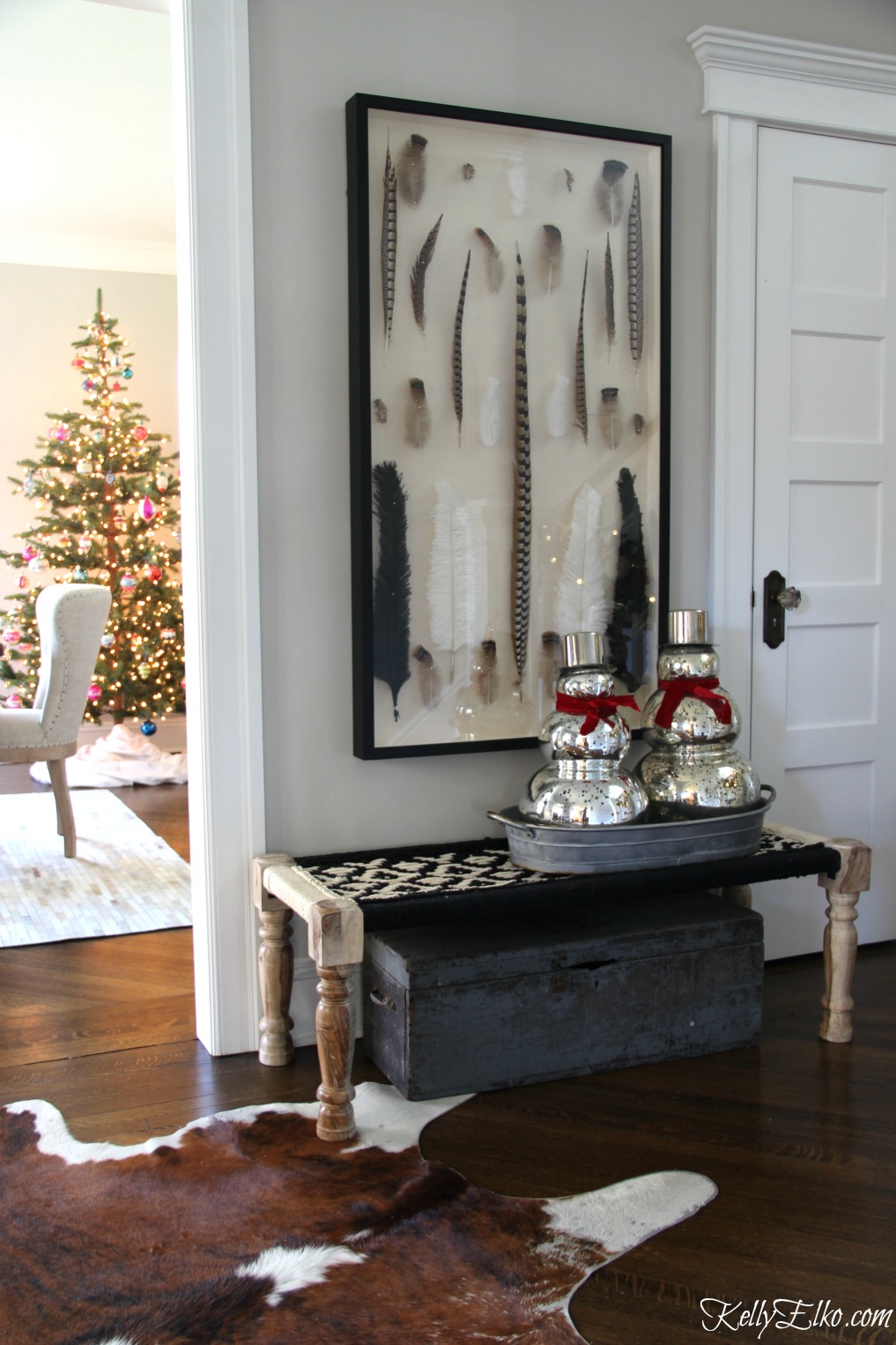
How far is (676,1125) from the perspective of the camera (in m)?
2.16

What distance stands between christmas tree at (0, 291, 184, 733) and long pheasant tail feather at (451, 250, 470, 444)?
4114 millimetres

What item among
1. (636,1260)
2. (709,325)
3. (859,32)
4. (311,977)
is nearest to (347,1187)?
(636,1260)

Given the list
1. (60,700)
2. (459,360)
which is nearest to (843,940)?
(459,360)

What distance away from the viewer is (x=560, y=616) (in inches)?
108

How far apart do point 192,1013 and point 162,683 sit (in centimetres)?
392

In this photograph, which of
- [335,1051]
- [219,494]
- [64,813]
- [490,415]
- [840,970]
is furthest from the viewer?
[64,813]

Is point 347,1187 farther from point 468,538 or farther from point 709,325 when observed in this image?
point 709,325

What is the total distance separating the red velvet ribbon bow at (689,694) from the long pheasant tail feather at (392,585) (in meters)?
0.58

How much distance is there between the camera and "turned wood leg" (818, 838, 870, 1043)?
2.55 m

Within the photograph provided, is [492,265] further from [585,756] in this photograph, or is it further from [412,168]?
[585,756]

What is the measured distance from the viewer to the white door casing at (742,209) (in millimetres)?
2857

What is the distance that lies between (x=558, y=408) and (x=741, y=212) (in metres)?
0.73
